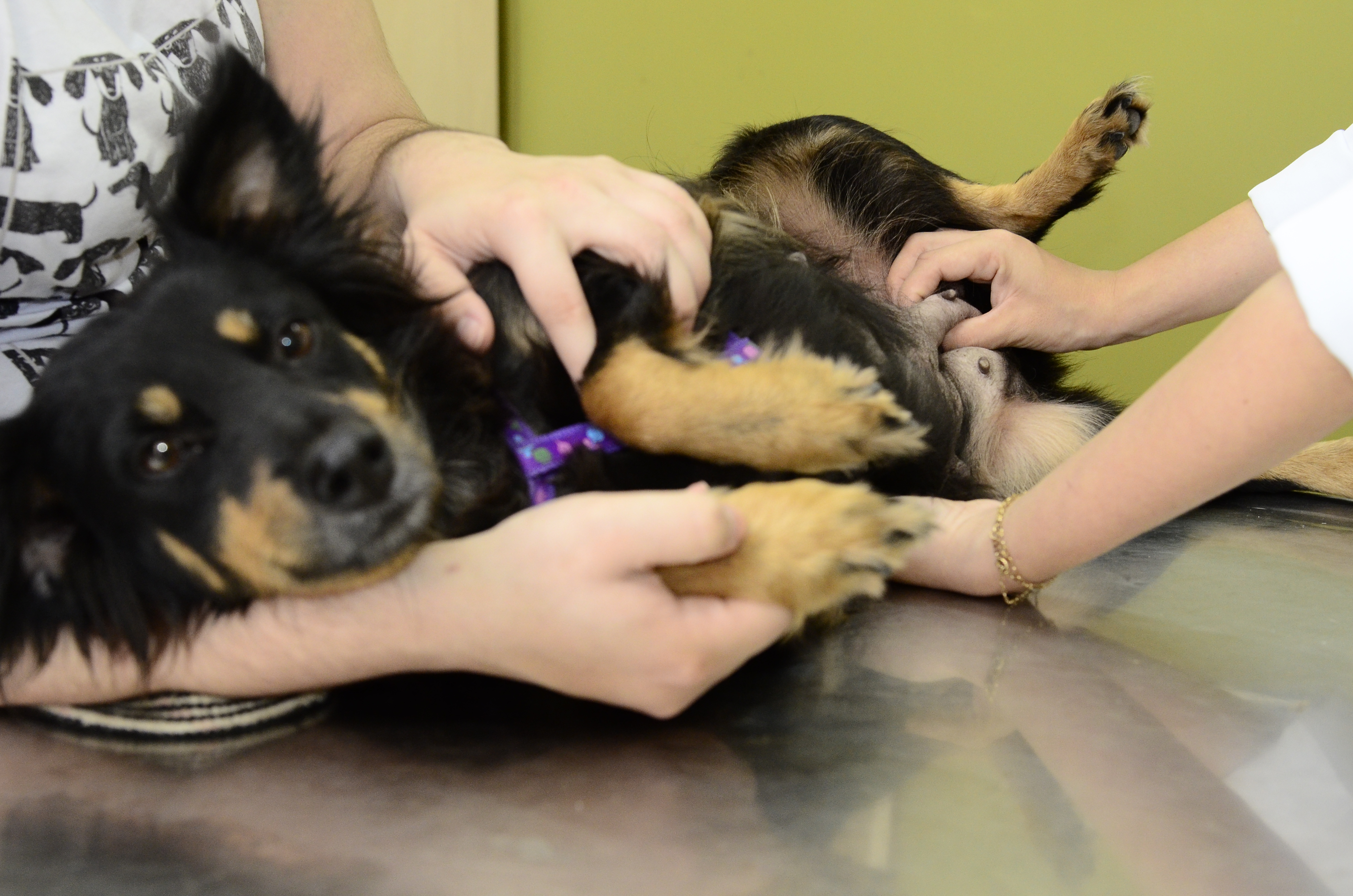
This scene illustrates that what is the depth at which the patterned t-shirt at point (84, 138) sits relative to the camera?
1.21 m

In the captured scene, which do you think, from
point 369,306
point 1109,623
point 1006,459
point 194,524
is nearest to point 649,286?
point 369,306

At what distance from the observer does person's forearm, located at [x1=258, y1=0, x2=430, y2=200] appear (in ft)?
5.18

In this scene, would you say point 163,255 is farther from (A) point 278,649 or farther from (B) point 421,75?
(B) point 421,75

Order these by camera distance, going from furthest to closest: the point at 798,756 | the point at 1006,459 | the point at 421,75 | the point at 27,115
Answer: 1. the point at 421,75
2. the point at 1006,459
3. the point at 27,115
4. the point at 798,756

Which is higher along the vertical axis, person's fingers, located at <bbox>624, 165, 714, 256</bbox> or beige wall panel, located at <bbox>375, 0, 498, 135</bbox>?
person's fingers, located at <bbox>624, 165, 714, 256</bbox>

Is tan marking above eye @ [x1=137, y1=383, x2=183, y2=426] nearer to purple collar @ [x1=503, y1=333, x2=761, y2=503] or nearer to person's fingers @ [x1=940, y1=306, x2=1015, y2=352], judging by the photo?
purple collar @ [x1=503, y1=333, x2=761, y2=503]

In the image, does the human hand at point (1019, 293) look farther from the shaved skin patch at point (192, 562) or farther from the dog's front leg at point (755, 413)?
the shaved skin patch at point (192, 562)

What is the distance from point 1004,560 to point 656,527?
0.55 meters

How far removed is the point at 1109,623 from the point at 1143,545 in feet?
1.27

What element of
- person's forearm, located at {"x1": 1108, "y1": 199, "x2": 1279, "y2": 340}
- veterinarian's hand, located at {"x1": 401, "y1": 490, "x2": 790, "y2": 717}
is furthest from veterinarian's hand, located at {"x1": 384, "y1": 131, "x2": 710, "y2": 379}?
person's forearm, located at {"x1": 1108, "y1": 199, "x2": 1279, "y2": 340}

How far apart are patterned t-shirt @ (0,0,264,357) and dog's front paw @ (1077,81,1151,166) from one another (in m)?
1.52

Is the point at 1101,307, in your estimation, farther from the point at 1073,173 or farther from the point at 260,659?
the point at 260,659

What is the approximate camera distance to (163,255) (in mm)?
1196

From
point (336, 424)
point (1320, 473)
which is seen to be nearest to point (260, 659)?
point (336, 424)
